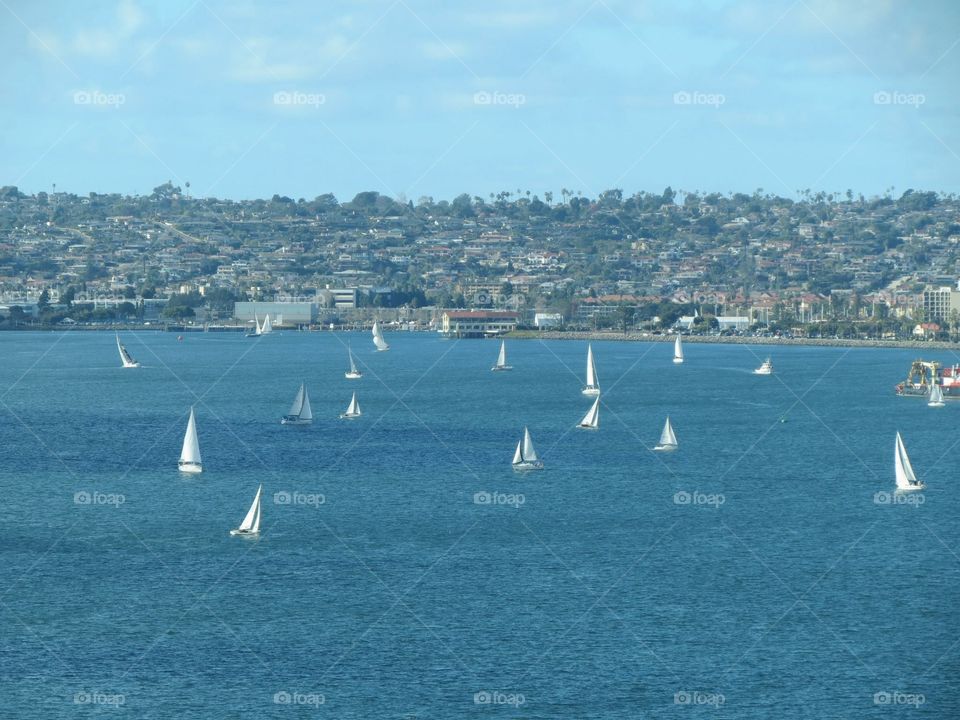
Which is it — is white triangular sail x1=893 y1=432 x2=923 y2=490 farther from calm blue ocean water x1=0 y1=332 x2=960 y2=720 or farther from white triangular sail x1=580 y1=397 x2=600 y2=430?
white triangular sail x1=580 y1=397 x2=600 y2=430

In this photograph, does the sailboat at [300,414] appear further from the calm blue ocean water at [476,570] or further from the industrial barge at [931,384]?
the industrial barge at [931,384]

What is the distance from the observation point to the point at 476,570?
935 inches

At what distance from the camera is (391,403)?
51.2 metres

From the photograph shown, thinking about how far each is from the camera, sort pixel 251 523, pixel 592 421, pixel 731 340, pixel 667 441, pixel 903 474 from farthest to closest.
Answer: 1. pixel 731 340
2. pixel 592 421
3. pixel 667 441
4. pixel 903 474
5. pixel 251 523

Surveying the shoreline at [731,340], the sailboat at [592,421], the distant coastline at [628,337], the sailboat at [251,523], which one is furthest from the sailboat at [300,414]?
the shoreline at [731,340]

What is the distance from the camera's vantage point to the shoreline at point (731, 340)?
328 feet

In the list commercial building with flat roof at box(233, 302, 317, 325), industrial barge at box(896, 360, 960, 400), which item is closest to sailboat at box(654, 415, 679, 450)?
industrial barge at box(896, 360, 960, 400)

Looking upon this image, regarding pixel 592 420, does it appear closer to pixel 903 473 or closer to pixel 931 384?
pixel 903 473

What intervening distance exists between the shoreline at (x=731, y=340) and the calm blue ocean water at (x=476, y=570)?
55.0 meters

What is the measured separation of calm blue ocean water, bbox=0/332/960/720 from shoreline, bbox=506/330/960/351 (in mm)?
55004

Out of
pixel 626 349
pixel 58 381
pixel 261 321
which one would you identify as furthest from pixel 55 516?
pixel 261 321

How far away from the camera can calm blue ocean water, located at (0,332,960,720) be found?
18.5 meters

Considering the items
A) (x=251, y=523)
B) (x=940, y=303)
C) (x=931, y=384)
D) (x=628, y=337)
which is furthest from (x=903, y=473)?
A: (x=940, y=303)

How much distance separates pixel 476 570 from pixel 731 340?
86.5m
